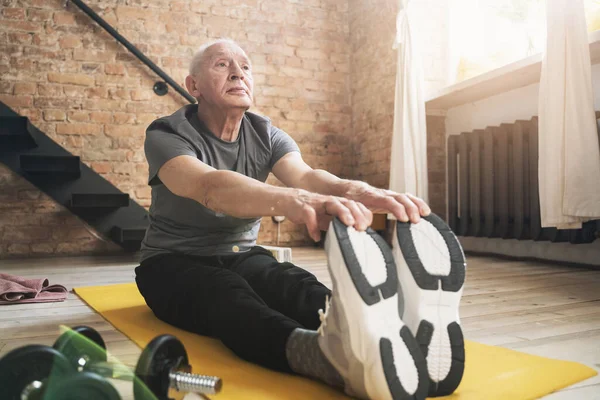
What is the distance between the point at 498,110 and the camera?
12.0 ft

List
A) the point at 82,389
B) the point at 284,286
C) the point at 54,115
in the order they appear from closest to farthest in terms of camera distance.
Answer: the point at 82,389 < the point at 284,286 < the point at 54,115

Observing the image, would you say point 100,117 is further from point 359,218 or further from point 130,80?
point 359,218

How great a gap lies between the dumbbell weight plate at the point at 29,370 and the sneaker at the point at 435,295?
1.90 feet

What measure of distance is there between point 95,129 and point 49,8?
1040 mm

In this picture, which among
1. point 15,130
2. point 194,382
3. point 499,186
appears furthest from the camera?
point 15,130

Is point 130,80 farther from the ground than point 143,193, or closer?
farther from the ground

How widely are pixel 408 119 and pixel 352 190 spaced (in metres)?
2.70

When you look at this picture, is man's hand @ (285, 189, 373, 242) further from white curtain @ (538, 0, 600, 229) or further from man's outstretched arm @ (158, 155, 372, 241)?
white curtain @ (538, 0, 600, 229)

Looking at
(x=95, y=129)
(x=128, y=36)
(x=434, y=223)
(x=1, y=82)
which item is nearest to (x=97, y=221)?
(x=95, y=129)

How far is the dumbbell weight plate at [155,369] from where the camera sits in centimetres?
79

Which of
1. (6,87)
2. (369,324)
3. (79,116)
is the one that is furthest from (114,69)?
(369,324)

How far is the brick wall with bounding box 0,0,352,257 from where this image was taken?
408 centimetres

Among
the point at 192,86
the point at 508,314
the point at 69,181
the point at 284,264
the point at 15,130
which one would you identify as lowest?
the point at 508,314

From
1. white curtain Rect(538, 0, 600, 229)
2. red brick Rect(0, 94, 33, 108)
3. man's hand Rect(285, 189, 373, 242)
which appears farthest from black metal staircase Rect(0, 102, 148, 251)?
man's hand Rect(285, 189, 373, 242)
